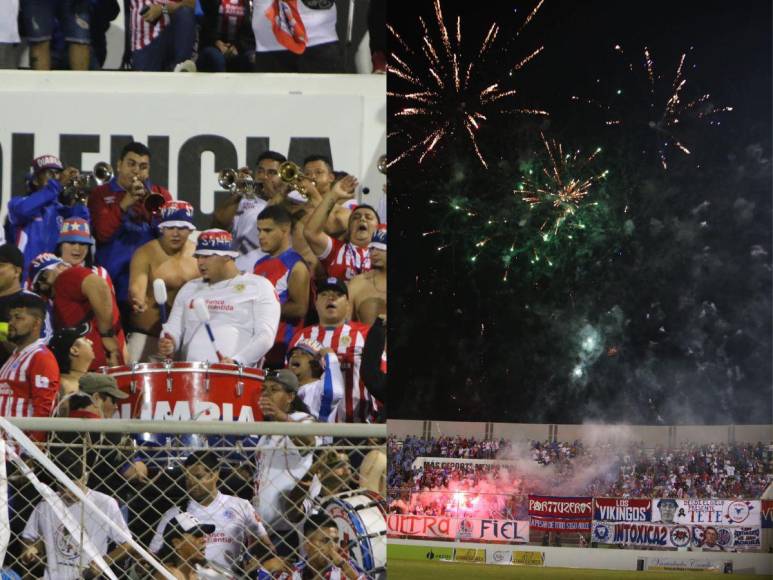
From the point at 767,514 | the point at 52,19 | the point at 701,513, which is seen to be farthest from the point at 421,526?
the point at 52,19

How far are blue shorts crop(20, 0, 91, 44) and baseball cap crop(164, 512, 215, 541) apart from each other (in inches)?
53.8

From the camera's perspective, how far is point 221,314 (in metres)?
2.97

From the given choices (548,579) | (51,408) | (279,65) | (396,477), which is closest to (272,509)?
(51,408)

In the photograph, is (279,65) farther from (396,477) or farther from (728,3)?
(728,3)

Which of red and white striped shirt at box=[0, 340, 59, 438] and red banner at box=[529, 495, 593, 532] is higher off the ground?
red and white striped shirt at box=[0, 340, 59, 438]

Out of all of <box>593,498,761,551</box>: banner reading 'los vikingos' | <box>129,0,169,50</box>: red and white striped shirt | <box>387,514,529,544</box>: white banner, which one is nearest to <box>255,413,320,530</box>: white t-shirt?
<box>129,0,169,50</box>: red and white striped shirt

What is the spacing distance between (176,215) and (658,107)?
723 inches

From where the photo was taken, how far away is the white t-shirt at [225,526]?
2766 millimetres

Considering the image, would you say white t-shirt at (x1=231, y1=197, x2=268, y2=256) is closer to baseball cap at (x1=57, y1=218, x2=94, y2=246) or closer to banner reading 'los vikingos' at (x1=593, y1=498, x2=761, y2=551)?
baseball cap at (x1=57, y1=218, x2=94, y2=246)

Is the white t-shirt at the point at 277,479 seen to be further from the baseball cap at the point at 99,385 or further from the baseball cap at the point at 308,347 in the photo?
the baseball cap at the point at 99,385

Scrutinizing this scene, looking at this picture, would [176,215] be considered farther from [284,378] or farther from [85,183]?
[284,378]

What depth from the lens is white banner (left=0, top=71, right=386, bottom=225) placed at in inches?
115

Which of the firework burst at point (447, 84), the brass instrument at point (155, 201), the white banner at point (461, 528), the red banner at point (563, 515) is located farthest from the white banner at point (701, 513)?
the brass instrument at point (155, 201)

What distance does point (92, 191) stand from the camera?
298 centimetres
